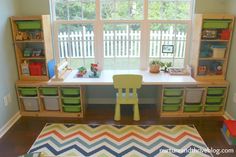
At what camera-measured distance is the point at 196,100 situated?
10.3 ft

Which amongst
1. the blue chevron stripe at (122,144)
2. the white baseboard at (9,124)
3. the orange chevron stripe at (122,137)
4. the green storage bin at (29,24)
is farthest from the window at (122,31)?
the blue chevron stripe at (122,144)

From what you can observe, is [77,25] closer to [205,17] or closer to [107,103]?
[107,103]

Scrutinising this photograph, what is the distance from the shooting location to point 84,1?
3262mm

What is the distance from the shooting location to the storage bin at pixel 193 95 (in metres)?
3.08

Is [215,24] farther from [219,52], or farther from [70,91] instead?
[70,91]

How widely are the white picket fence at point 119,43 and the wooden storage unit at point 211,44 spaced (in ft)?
0.98

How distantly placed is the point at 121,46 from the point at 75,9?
36.9 inches

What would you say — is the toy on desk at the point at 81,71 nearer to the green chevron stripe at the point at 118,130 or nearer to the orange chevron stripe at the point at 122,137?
the green chevron stripe at the point at 118,130

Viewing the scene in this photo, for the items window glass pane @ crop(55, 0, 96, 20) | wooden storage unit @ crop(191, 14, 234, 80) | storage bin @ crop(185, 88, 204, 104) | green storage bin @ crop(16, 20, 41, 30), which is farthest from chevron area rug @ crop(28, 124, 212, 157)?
window glass pane @ crop(55, 0, 96, 20)

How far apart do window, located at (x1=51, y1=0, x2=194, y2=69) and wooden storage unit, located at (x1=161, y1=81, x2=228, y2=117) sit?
60 centimetres

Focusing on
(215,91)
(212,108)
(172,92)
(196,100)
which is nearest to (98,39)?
(172,92)

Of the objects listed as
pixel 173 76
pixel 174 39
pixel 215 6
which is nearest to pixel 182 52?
pixel 174 39

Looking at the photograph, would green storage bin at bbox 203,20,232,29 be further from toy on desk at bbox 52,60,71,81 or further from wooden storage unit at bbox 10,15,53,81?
wooden storage unit at bbox 10,15,53,81

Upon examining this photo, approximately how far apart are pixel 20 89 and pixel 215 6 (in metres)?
3.18
